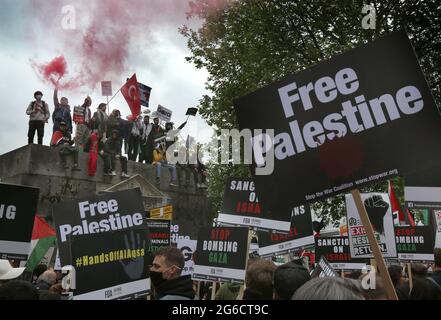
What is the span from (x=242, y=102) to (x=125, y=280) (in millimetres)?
2192

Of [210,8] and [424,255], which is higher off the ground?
[210,8]

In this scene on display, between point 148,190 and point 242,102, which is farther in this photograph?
point 148,190

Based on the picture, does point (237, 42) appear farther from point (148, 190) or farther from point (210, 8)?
point (148, 190)

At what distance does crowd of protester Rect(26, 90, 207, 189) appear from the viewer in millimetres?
17125

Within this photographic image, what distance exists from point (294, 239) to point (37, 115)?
37.5ft

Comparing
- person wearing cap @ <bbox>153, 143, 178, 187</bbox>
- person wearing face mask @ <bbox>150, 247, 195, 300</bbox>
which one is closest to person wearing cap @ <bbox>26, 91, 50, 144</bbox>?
person wearing cap @ <bbox>153, 143, 178, 187</bbox>

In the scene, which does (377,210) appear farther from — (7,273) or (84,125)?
(84,125)

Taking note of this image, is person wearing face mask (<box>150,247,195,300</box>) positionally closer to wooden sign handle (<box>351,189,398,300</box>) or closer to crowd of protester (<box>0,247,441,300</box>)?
crowd of protester (<box>0,247,441,300</box>)

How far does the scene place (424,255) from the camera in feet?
26.9

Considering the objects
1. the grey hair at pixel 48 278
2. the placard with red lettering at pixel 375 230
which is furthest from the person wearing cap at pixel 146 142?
the placard with red lettering at pixel 375 230

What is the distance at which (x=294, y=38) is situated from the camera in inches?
629

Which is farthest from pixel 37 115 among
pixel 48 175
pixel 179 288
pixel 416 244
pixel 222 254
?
pixel 179 288
